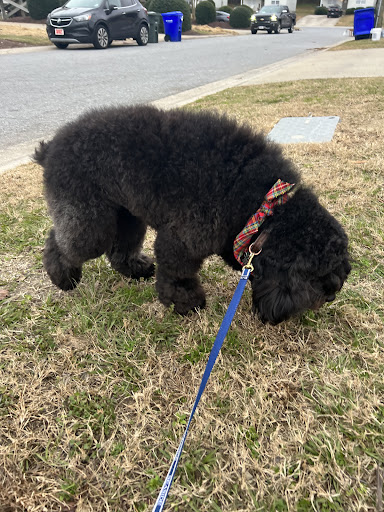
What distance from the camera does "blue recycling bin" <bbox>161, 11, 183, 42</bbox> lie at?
2020cm

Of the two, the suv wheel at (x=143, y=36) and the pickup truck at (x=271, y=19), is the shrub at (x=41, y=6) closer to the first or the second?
the suv wheel at (x=143, y=36)

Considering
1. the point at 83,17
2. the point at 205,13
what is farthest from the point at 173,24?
the point at 205,13

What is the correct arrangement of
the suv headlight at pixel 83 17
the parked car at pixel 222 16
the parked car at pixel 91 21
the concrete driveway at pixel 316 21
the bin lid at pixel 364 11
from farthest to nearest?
the concrete driveway at pixel 316 21
the parked car at pixel 222 16
the bin lid at pixel 364 11
the parked car at pixel 91 21
the suv headlight at pixel 83 17

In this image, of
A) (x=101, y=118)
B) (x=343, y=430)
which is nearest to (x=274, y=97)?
(x=101, y=118)

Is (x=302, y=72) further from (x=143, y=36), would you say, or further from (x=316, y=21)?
(x=316, y=21)

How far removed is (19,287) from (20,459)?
1.33 m

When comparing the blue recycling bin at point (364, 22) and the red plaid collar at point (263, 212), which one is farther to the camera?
the blue recycling bin at point (364, 22)

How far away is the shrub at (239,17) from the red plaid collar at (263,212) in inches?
1609

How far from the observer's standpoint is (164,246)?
6.93 ft

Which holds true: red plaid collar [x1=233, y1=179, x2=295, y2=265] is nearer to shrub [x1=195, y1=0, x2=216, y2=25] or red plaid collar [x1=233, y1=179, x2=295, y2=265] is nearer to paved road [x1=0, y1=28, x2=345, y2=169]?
paved road [x1=0, y1=28, x2=345, y2=169]

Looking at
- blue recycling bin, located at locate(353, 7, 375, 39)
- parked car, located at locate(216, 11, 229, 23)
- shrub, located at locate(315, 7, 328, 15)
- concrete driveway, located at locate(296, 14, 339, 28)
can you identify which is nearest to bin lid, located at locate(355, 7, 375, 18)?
blue recycling bin, located at locate(353, 7, 375, 39)

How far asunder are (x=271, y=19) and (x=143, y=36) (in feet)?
54.6

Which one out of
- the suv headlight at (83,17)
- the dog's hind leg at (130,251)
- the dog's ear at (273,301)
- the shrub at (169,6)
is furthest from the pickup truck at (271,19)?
the dog's ear at (273,301)

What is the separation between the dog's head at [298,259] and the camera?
1.84 m
